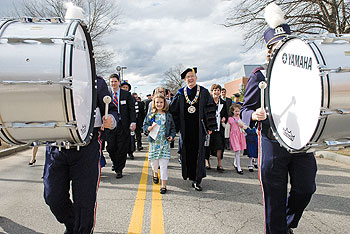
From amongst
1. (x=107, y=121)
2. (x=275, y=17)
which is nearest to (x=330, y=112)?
(x=275, y=17)

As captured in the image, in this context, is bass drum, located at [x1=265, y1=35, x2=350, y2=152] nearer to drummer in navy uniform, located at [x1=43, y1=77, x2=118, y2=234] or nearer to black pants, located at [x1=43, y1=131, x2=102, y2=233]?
drummer in navy uniform, located at [x1=43, y1=77, x2=118, y2=234]

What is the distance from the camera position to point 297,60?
2066 mm

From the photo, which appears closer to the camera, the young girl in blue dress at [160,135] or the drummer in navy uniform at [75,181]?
the drummer in navy uniform at [75,181]

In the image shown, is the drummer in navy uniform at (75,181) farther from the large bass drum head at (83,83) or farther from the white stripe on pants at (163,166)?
the white stripe on pants at (163,166)

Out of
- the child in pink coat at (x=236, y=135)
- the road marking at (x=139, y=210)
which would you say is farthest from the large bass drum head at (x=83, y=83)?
the child in pink coat at (x=236, y=135)

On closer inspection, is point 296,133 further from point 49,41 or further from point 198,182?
point 198,182

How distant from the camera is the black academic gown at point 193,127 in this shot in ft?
15.3

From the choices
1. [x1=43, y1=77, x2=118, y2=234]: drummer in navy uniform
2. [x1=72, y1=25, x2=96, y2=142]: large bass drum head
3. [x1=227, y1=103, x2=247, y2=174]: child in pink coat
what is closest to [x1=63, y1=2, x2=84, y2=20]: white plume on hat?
[x1=72, y1=25, x2=96, y2=142]: large bass drum head

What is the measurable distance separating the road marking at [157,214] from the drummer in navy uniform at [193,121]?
2.15 feet

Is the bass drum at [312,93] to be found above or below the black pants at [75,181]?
above

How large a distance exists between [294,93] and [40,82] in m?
1.89

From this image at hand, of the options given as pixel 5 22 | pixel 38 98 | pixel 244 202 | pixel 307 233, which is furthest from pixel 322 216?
pixel 5 22

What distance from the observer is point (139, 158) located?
759 cm

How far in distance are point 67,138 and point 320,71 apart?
1879 mm
